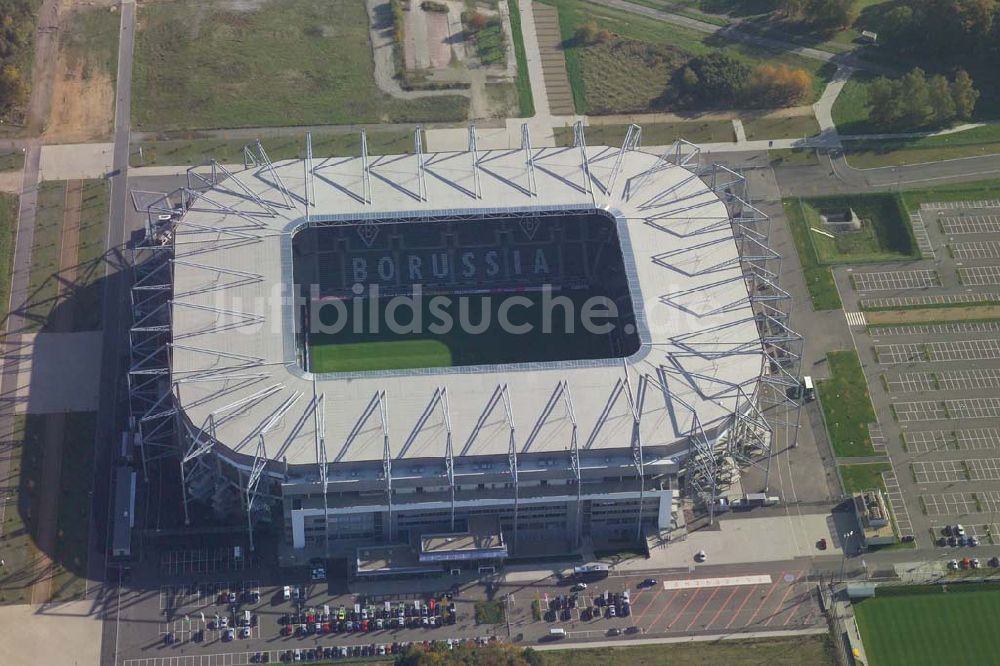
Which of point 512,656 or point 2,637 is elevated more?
point 2,637

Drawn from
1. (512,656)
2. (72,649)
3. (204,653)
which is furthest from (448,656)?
(72,649)

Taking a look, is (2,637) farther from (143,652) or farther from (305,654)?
(305,654)

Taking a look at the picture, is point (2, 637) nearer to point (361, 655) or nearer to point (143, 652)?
point (143, 652)

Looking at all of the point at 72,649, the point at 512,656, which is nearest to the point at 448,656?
the point at 512,656

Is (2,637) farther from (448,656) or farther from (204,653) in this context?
(448,656)


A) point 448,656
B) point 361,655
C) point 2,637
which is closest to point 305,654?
point 361,655
